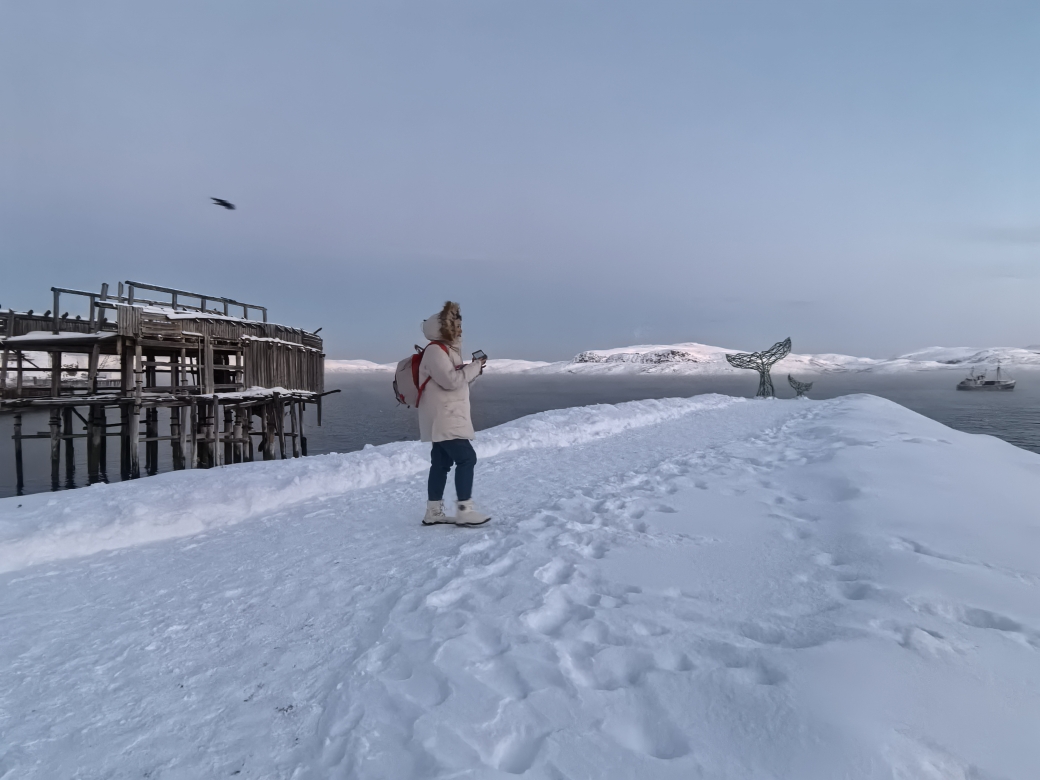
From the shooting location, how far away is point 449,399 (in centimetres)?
480

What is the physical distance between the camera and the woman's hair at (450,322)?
480 cm

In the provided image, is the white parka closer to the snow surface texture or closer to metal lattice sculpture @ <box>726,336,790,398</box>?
the snow surface texture

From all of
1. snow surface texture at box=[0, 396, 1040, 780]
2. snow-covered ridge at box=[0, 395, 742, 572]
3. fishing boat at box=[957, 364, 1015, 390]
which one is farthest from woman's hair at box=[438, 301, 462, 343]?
fishing boat at box=[957, 364, 1015, 390]

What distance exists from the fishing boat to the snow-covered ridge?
108119 millimetres

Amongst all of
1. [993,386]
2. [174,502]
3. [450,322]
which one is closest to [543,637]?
[450,322]

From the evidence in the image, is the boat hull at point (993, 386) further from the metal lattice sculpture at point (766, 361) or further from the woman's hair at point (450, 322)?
the woman's hair at point (450, 322)

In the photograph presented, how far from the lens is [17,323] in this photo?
812 inches

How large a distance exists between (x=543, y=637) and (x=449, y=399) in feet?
8.16

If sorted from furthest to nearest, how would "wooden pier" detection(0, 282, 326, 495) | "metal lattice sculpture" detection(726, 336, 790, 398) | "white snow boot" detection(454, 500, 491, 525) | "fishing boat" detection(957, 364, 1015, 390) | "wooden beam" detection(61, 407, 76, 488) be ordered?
"fishing boat" detection(957, 364, 1015, 390) → "metal lattice sculpture" detection(726, 336, 790, 398) → "wooden beam" detection(61, 407, 76, 488) → "wooden pier" detection(0, 282, 326, 495) → "white snow boot" detection(454, 500, 491, 525)

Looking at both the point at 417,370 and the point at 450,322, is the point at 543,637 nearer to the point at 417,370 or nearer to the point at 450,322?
the point at 417,370

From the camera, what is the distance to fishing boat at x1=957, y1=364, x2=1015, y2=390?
86.1m

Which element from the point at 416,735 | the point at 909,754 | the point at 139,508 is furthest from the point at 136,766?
the point at 139,508

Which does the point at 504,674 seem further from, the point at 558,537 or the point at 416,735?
the point at 558,537

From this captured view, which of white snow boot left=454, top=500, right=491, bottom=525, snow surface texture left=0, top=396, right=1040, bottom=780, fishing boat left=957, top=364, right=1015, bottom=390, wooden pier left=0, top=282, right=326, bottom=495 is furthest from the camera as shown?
fishing boat left=957, top=364, right=1015, bottom=390
